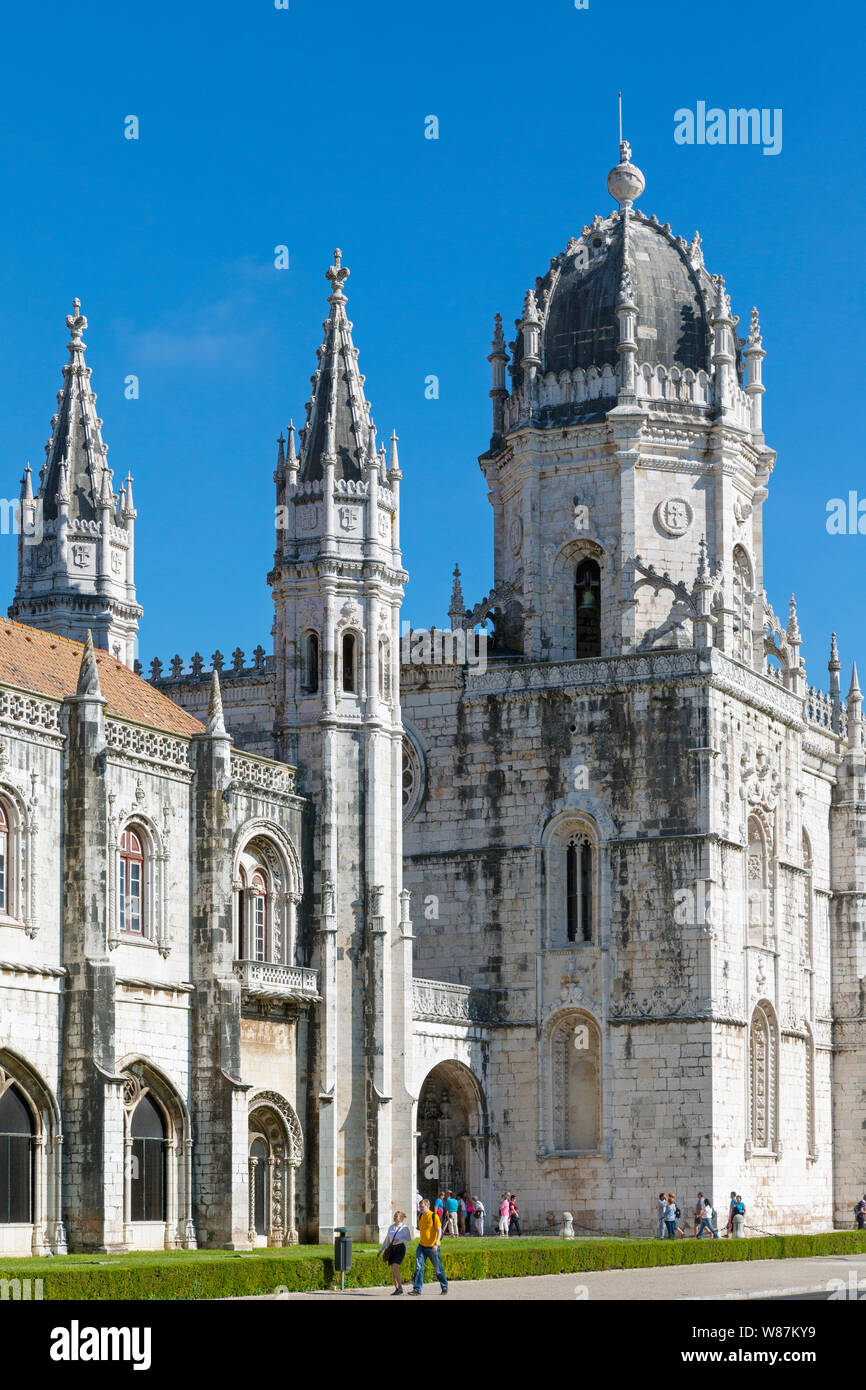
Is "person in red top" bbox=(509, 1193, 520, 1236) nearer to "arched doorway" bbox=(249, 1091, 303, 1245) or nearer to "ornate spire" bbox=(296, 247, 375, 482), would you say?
"arched doorway" bbox=(249, 1091, 303, 1245)

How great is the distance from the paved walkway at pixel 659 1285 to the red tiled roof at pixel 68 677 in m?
12.7

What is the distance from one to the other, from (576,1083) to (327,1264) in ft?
68.9

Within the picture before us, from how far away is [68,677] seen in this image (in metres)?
46.1

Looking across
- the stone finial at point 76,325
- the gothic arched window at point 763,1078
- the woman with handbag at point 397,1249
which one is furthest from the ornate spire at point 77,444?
the woman with handbag at point 397,1249

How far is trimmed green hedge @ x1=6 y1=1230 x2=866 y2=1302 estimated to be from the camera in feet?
106

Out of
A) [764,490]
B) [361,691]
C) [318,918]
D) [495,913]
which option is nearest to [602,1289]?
[318,918]

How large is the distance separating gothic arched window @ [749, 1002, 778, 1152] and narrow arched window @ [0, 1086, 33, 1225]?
2380cm

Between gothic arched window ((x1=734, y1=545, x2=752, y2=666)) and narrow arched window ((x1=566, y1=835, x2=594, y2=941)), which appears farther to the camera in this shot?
gothic arched window ((x1=734, y1=545, x2=752, y2=666))

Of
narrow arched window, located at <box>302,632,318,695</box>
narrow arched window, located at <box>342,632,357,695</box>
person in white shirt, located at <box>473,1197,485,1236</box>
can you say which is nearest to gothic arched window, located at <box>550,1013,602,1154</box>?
person in white shirt, located at <box>473,1197,485,1236</box>

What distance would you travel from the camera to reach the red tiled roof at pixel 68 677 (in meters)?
44.1

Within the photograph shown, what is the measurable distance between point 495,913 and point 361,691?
9369 mm

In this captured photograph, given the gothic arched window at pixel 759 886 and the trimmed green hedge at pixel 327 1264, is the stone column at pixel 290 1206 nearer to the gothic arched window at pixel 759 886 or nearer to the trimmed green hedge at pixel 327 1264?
the trimmed green hedge at pixel 327 1264

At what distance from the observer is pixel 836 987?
6788cm
